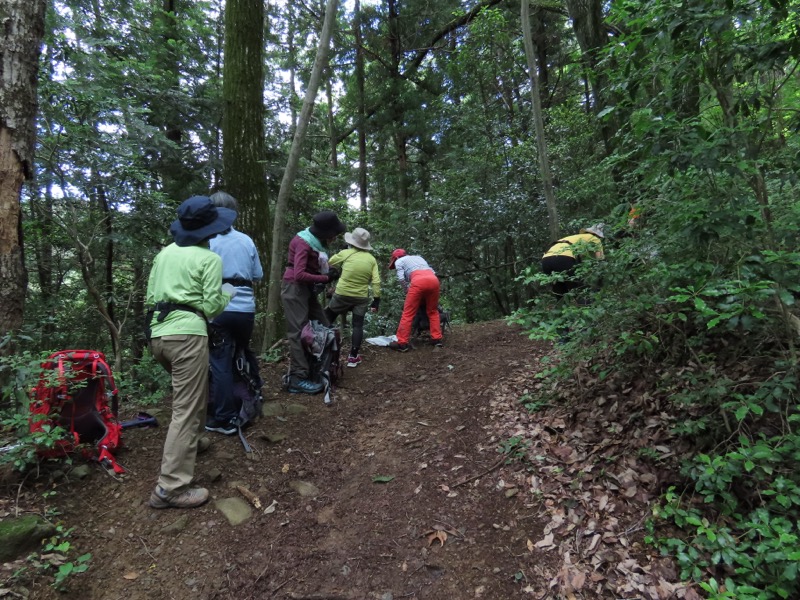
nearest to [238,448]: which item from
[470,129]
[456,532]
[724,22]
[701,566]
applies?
[456,532]

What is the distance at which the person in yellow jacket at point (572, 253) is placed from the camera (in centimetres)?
375

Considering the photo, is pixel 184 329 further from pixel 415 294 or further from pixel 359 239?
pixel 415 294

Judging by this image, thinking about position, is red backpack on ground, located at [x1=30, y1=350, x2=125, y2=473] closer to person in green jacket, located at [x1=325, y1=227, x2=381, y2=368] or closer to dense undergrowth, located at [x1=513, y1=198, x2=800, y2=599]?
person in green jacket, located at [x1=325, y1=227, x2=381, y2=368]

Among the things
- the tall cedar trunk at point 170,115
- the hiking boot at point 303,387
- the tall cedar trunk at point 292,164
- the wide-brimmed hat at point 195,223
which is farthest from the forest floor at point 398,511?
the tall cedar trunk at point 170,115

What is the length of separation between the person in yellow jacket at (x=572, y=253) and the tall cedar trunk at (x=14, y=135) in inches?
171

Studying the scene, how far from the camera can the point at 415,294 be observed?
691 cm

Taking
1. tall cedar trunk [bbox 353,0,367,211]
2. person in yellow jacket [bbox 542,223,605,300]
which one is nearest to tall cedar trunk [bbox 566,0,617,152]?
person in yellow jacket [bbox 542,223,605,300]

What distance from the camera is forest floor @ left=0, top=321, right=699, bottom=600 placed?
2564 millimetres

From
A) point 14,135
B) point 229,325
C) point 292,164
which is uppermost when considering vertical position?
point 292,164

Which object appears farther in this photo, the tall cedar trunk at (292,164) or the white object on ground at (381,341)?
the white object on ground at (381,341)

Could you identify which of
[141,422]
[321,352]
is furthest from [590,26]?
[141,422]

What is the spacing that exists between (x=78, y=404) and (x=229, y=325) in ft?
4.21

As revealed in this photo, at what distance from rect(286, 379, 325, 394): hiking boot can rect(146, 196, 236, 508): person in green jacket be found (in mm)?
1941

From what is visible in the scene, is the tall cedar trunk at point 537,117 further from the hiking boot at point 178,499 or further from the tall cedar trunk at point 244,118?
the hiking boot at point 178,499
